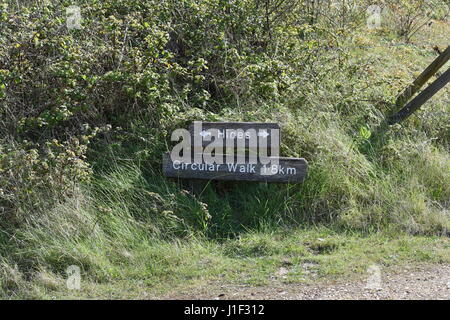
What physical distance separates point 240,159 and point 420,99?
8.24 ft

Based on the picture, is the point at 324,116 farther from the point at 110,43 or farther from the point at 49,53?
the point at 49,53

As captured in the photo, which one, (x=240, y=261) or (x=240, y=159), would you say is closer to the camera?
(x=240, y=261)

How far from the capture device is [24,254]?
238 inches

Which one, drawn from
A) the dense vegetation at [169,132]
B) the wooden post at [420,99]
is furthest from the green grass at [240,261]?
the wooden post at [420,99]

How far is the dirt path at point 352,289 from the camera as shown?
5.36 m

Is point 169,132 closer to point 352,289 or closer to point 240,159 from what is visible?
point 240,159

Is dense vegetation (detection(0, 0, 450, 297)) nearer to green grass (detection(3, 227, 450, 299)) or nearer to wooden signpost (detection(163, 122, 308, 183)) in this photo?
green grass (detection(3, 227, 450, 299))

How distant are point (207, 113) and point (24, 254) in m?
2.57

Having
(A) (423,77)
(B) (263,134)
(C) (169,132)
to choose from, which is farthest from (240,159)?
(A) (423,77)

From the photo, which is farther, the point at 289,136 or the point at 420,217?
the point at 289,136

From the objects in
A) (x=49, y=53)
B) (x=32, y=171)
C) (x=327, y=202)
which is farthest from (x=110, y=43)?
(x=327, y=202)

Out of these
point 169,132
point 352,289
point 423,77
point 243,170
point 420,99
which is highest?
point 423,77

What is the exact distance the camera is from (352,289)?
546 cm

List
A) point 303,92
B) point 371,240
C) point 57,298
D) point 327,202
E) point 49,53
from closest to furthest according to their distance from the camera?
point 57,298 → point 371,240 → point 327,202 → point 49,53 → point 303,92
